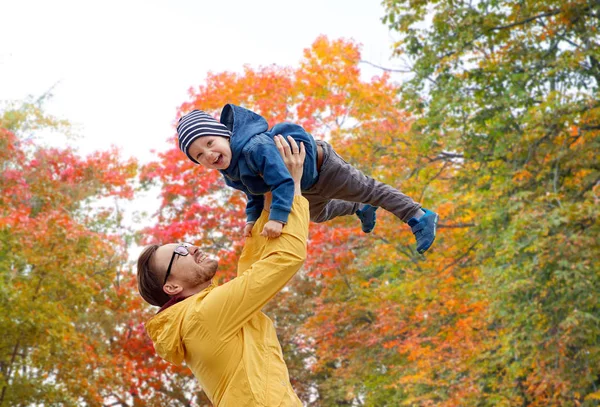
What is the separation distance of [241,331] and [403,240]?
1102cm

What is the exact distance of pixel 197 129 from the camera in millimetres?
2824

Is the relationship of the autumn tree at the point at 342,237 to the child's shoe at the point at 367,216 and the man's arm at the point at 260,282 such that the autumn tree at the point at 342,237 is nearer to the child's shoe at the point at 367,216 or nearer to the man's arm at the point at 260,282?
the child's shoe at the point at 367,216

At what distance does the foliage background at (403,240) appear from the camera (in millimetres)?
9789

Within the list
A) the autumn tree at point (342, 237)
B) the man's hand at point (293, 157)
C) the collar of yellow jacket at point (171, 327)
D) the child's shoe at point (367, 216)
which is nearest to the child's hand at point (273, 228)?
the man's hand at point (293, 157)

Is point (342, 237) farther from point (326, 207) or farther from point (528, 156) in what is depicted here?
point (326, 207)

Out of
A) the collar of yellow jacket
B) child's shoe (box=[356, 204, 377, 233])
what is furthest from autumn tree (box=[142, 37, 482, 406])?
the collar of yellow jacket

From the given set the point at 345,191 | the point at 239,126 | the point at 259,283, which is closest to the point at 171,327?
the point at 259,283

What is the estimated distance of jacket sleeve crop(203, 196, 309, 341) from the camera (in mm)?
2564

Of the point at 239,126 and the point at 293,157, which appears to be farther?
the point at 239,126

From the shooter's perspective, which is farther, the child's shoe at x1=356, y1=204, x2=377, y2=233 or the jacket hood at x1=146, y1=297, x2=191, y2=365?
the child's shoe at x1=356, y1=204, x2=377, y2=233

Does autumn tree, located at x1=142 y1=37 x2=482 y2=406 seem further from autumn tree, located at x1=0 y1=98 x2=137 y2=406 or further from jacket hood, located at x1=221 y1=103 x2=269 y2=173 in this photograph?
jacket hood, located at x1=221 y1=103 x2=269 y2=173

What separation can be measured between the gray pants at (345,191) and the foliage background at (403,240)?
597 cm

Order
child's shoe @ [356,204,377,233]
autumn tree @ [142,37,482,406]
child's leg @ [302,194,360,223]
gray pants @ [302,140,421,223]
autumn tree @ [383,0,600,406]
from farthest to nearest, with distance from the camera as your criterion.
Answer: autumn tree @ [142,37,482,406], autumn tree @ [383,0,600,406], child's shoe @ [356,204,377,233], child's leg @ [302,194,360,223], gray pants @ [302,140,421,223]

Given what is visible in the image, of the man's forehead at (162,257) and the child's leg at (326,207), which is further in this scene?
the child's leg at (326,207)
